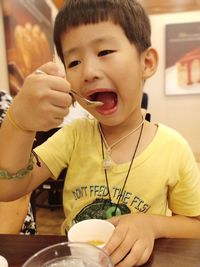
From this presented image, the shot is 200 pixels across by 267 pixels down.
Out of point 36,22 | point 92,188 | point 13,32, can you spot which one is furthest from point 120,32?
point 36,22

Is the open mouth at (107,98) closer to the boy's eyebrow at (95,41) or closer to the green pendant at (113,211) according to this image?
the boy's eyebrow at (95,41)

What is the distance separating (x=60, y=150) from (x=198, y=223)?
0.41 metres

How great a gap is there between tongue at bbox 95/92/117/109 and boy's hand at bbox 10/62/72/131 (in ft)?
0.58

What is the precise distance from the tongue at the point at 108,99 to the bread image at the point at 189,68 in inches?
134

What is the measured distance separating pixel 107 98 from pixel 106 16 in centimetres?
19

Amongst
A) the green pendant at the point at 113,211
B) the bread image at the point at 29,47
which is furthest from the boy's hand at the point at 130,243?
the bread image at the point at 29,47

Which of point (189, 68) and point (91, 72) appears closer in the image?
point (91, 72)

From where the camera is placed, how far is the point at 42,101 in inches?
20.2

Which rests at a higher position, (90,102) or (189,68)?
(189,68)

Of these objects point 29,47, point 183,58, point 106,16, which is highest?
point 183,58

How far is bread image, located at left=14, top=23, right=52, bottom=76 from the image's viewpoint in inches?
79.7

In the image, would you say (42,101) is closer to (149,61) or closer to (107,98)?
(107,98)

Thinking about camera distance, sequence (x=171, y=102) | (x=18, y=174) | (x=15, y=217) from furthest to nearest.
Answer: (x=171, y=102) < (x=15, y=217) < (x=18, y=174)

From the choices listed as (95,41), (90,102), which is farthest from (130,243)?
(95,41)
